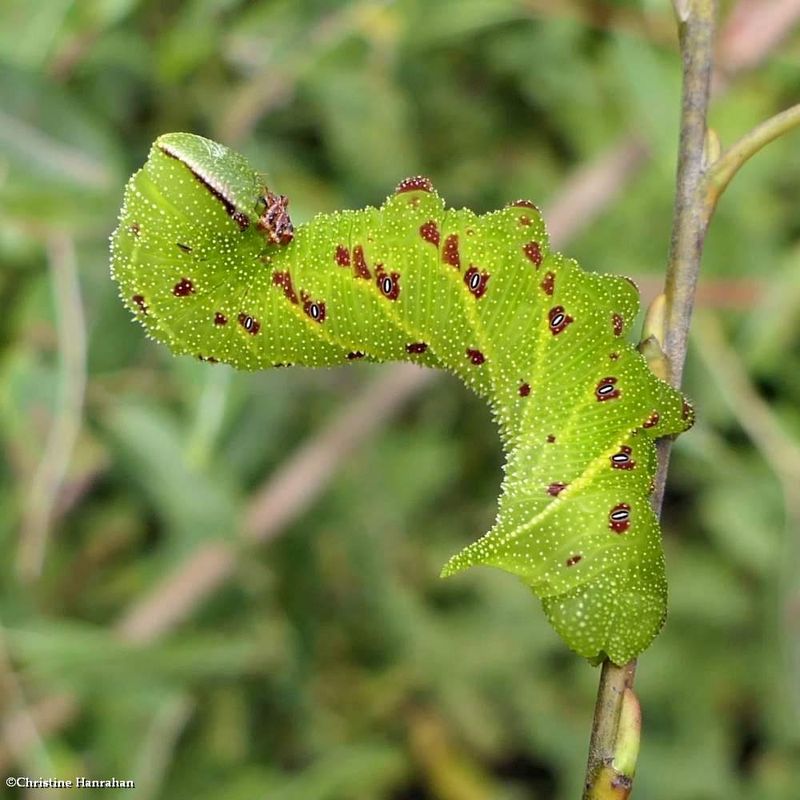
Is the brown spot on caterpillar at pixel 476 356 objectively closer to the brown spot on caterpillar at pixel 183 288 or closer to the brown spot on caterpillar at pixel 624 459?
the brown spot on caterpillar at pixel 624 459

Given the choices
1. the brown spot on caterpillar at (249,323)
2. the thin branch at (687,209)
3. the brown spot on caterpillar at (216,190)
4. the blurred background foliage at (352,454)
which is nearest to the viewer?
the thin branch at (687,209)

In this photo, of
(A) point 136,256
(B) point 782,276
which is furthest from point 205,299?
(B) point 782,276

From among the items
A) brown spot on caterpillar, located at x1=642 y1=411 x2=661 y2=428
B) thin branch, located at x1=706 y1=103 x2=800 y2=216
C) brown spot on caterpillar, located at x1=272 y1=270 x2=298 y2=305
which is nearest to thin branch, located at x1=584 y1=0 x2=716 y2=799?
thin branch, located at x1=706 y1=103 x2=800 y2=216

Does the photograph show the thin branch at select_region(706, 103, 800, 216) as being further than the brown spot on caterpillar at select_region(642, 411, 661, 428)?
No

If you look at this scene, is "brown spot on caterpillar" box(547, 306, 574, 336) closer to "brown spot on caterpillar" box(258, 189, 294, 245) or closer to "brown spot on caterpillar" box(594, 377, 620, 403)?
"brown spot on caterpillar" box(594, 377, 620, 403)

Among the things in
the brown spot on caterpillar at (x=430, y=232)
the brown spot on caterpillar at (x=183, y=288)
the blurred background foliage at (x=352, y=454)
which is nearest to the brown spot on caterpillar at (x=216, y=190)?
the brown spot on caterpillar at (x=183, y=288)
